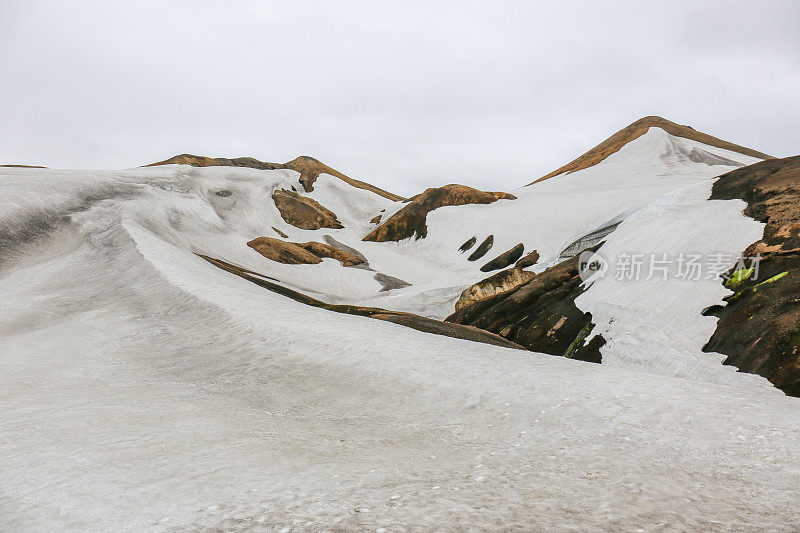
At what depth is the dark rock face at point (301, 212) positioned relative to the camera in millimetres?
84500

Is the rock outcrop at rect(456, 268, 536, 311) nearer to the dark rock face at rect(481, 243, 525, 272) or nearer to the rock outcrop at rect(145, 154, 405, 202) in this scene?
→ the dark rock face at rect(481, 243, 525, 272)

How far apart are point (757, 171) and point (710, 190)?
283 centimetres

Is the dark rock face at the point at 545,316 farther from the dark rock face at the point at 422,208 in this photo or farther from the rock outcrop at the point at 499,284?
the dark rock face at the point at 422,208

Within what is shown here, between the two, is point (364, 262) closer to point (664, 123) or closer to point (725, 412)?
point (725, 412)

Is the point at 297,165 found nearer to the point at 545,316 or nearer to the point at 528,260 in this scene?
the point at 528,260

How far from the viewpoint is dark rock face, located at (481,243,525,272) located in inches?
2265

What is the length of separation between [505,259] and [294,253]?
1111 inches

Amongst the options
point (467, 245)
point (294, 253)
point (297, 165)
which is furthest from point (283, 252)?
point (297, 165)

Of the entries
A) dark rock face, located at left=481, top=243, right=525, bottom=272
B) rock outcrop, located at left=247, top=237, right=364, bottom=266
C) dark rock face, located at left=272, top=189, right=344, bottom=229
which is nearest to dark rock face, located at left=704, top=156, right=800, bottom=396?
dark rock face, located at left=481, top=243, right=525, bottom=272

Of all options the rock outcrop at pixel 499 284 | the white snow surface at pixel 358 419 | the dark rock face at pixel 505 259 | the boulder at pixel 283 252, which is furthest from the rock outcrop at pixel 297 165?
the white snow surface at pixel 358 419

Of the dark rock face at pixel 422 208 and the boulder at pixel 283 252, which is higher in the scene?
the dark rock face at pixel 422 208

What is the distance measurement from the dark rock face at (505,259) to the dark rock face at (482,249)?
14.4 ft

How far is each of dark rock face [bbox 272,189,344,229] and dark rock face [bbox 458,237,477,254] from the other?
30.0 m

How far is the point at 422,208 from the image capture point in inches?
3418
